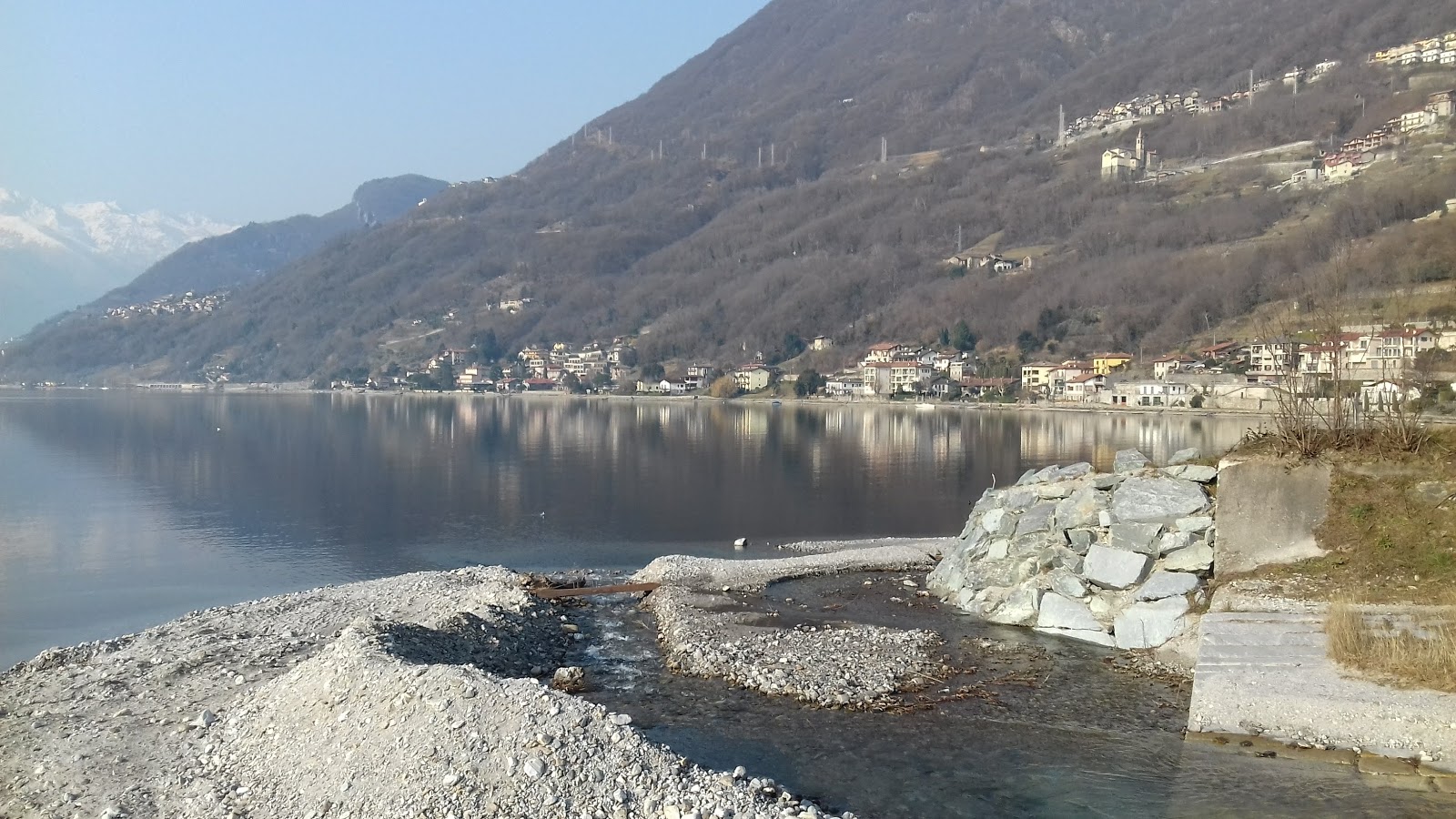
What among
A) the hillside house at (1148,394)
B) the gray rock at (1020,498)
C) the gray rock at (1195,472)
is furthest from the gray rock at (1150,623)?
the hillside house at (1148,394)

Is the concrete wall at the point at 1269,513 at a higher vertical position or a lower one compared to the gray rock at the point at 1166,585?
higher

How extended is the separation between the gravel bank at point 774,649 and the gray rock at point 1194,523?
3.76 metres

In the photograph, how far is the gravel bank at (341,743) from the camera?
8664 millimetres

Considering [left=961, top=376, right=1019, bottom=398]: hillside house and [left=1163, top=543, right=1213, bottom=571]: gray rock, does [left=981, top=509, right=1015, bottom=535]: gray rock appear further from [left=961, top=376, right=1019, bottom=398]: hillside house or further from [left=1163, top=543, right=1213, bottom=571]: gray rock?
[left=961, top=376, right=1019, bottom=398]: hillside house

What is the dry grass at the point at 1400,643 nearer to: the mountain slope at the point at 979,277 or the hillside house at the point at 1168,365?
the hillside house at the point at 1168,365

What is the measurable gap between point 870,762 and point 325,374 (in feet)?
549

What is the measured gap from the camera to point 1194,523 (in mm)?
14531

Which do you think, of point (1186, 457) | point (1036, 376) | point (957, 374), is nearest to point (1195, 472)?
point (1186, 457)

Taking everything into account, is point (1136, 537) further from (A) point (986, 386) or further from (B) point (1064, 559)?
(A) point (986, 386)

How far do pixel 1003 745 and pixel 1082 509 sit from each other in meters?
6.16

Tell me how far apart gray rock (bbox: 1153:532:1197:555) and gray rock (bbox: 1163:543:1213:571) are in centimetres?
8

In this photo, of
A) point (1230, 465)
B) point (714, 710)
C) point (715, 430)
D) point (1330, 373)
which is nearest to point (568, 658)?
point (714, 710)

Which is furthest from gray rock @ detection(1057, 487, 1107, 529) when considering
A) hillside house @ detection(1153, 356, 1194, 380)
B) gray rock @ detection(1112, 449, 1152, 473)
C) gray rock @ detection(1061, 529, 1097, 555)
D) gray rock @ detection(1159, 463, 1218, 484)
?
hillside house @ detection(1153, 356, 1194, 380)

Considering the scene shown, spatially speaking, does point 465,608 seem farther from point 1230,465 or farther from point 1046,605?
point 1230,465
